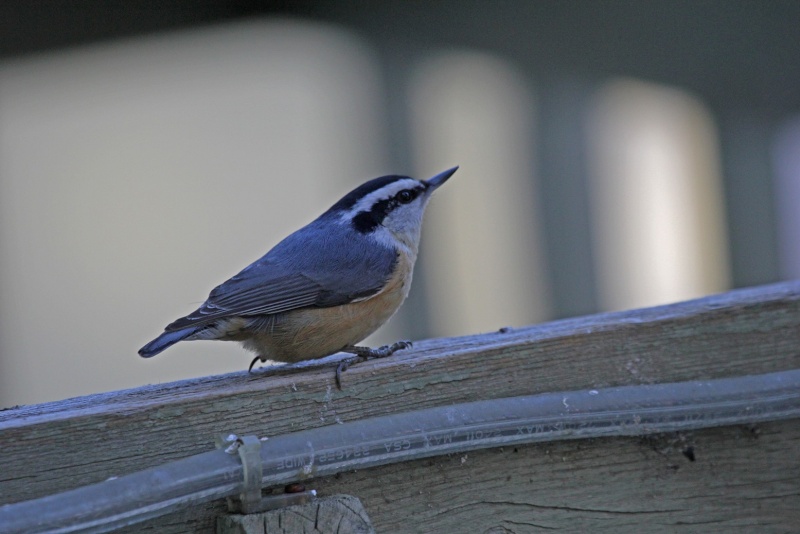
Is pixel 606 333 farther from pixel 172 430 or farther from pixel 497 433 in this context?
pixel 172 430

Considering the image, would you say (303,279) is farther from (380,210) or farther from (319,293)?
(380,210)

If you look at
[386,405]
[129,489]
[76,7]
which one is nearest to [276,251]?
[386,405]

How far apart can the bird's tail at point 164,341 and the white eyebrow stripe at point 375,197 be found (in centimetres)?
91

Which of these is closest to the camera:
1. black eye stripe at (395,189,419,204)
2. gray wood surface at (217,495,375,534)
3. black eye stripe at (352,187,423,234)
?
gray wood surface at (217,495,375,534)

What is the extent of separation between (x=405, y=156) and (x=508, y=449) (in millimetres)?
5515

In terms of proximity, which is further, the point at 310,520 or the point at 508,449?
the point at 508,449

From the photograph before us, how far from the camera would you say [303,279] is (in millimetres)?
3051

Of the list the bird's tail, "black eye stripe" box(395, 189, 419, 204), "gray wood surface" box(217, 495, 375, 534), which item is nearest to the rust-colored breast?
the bird's tail

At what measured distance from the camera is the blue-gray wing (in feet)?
9.45

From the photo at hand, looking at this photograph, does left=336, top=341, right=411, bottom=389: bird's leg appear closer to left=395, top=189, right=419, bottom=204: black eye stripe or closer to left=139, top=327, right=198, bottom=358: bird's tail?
left=139, top=327, right=198, bottom=358: bird's tail

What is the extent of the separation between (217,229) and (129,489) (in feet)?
20.8

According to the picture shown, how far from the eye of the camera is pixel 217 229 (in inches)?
303

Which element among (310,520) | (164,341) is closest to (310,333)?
(164,341)

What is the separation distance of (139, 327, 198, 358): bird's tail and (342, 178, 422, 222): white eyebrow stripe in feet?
2.99
